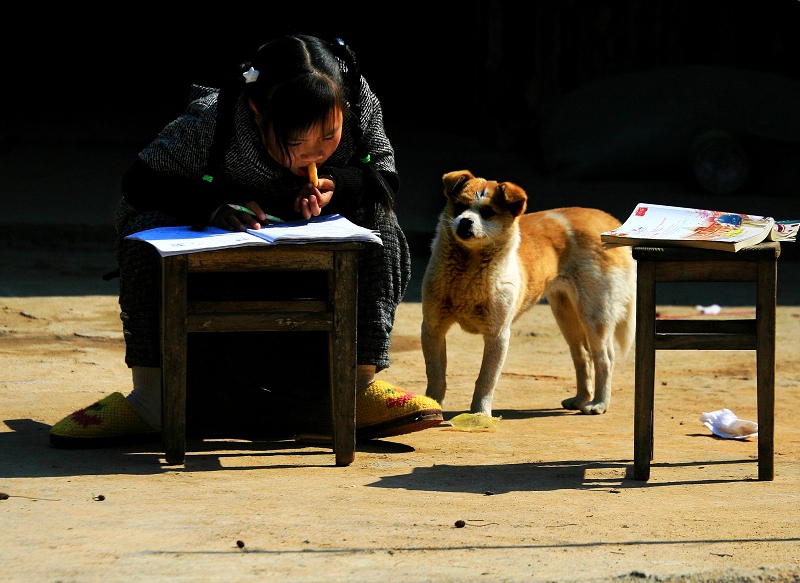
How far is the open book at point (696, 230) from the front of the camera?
384 centimetres

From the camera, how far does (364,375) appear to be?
173 inches

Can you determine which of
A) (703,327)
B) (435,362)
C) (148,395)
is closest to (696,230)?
(703,327)

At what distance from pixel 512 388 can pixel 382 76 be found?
11.0 meters

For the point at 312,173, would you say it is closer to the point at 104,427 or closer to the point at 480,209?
the point at 104,427

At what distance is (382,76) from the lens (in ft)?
54.0

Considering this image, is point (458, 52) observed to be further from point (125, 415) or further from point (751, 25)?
point (125, 415)

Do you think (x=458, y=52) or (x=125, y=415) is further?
(x=458, y=52)

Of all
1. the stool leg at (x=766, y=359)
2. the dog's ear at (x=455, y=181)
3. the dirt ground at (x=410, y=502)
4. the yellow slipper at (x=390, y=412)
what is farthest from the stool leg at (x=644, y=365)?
the dog's ear at (x=455, y=181)

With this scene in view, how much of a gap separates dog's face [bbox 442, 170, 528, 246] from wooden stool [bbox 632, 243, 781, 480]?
141cm

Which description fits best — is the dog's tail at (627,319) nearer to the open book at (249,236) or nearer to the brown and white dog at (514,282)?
the brown and white dog at (514,282)

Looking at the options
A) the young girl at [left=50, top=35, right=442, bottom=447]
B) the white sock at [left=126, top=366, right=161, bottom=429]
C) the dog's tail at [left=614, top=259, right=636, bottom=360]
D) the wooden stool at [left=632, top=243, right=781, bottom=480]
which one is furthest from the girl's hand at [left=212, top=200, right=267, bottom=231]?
the dog's tail at [left=614, top=259, right=636, bottom=360]

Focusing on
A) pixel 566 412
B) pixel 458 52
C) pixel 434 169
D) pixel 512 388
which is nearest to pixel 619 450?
pixel 566 412

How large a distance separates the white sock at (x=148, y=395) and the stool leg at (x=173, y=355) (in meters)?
0.25

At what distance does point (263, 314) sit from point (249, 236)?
0.97 feet
